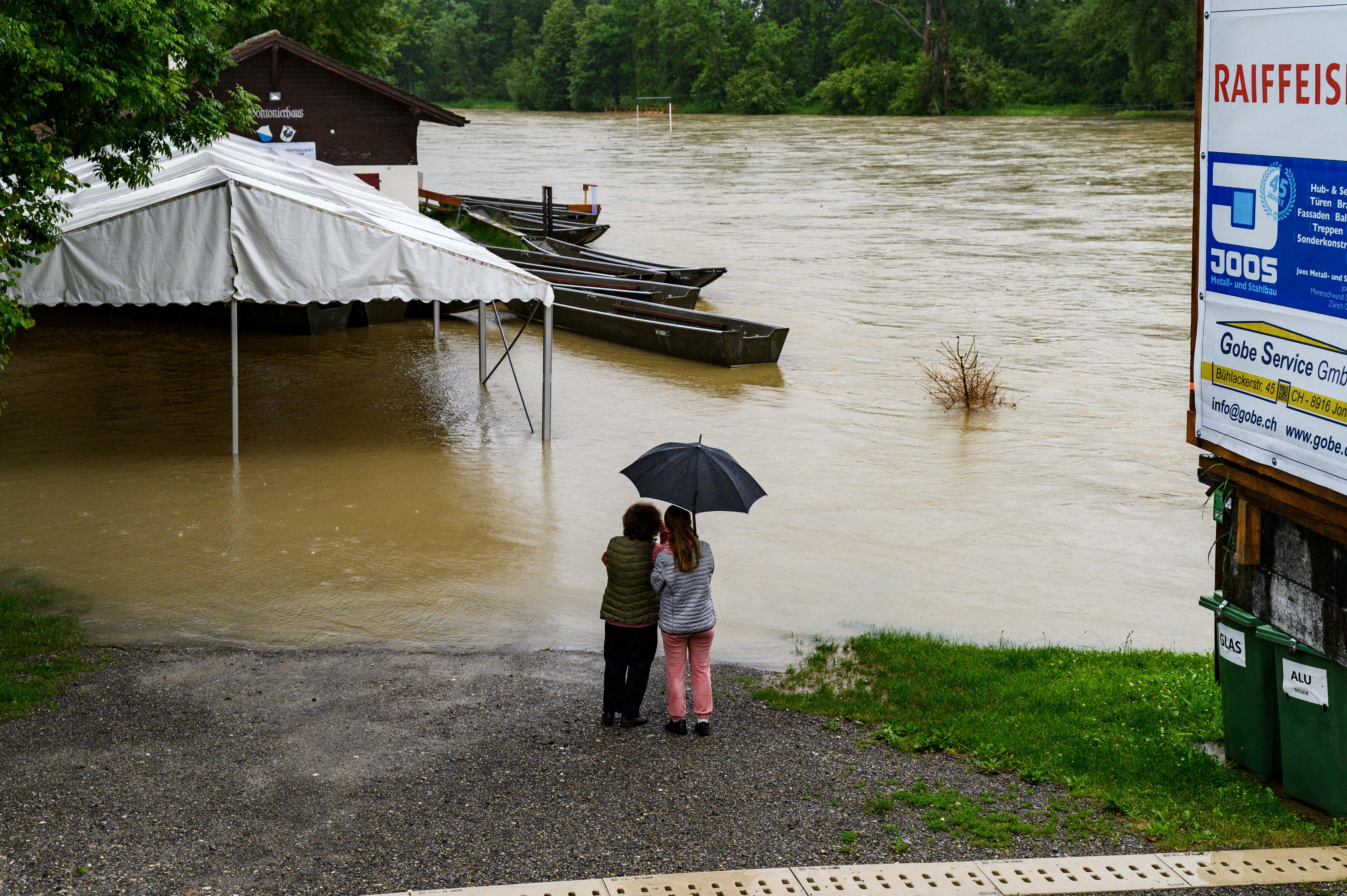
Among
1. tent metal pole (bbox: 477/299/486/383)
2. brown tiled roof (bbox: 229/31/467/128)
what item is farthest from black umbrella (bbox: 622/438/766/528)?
brown tiled roof (bbox: 229/31/467/128)

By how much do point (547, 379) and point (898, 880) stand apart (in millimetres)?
10512

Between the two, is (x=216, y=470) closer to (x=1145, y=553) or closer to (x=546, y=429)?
(x=546, y=429)

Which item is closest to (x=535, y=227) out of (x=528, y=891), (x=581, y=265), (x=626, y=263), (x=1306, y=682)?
(x=581, y=265)

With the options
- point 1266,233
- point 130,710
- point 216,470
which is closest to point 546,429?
point 216,470

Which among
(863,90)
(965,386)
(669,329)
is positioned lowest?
(965,386)

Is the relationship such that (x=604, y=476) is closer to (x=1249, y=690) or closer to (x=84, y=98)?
(x=84, y=98)

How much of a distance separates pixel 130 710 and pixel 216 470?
7.13 metres

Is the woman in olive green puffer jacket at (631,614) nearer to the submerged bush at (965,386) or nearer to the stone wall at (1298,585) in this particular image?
the stone wall at (1298,585)

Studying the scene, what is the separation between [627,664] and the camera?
24.3 feet

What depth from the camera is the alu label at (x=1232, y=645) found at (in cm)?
671

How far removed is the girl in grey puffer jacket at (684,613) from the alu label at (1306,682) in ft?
9.51

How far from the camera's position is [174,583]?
10695 millimetres

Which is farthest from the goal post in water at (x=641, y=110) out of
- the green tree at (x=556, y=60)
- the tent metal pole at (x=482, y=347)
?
the tent metal pole at (x=482, y=347)

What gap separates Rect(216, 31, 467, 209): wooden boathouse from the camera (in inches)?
1081
